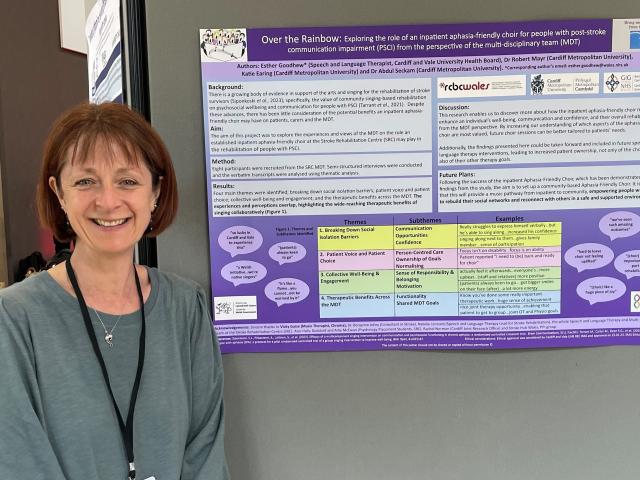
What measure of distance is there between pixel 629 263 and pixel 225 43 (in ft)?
3.39

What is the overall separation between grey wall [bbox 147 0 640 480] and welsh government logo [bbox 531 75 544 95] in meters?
0.59

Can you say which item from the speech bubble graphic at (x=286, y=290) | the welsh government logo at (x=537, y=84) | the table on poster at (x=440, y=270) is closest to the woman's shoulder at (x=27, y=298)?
the speech bubble graphic at (x=286, y=290)

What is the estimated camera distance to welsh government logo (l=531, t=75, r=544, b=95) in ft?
3.58

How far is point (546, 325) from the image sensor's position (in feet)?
3.77

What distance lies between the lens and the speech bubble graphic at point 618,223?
113 cm

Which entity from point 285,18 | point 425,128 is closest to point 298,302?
point 425,128

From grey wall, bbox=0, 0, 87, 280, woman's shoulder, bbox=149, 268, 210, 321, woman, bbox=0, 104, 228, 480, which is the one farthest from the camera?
grey wall, bbox=0, 0, 87, 280

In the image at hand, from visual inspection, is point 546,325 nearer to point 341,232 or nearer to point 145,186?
point 341,232

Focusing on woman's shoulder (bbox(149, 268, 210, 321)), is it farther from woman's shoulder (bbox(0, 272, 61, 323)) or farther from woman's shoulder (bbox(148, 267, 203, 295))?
woman's shoulder (bbox(0, 272, 61, 323))

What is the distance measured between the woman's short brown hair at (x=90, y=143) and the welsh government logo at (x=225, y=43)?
26 centimetres

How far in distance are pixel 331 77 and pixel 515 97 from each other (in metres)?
0.41

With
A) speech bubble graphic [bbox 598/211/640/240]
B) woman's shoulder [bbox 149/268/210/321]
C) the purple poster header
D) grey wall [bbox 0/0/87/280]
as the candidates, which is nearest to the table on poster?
speech bubble graphic [bbox 598/211/640/240]

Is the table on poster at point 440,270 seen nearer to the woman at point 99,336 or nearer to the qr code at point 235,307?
the qr code at point 235,307

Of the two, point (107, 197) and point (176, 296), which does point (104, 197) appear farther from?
point (176, 296)
